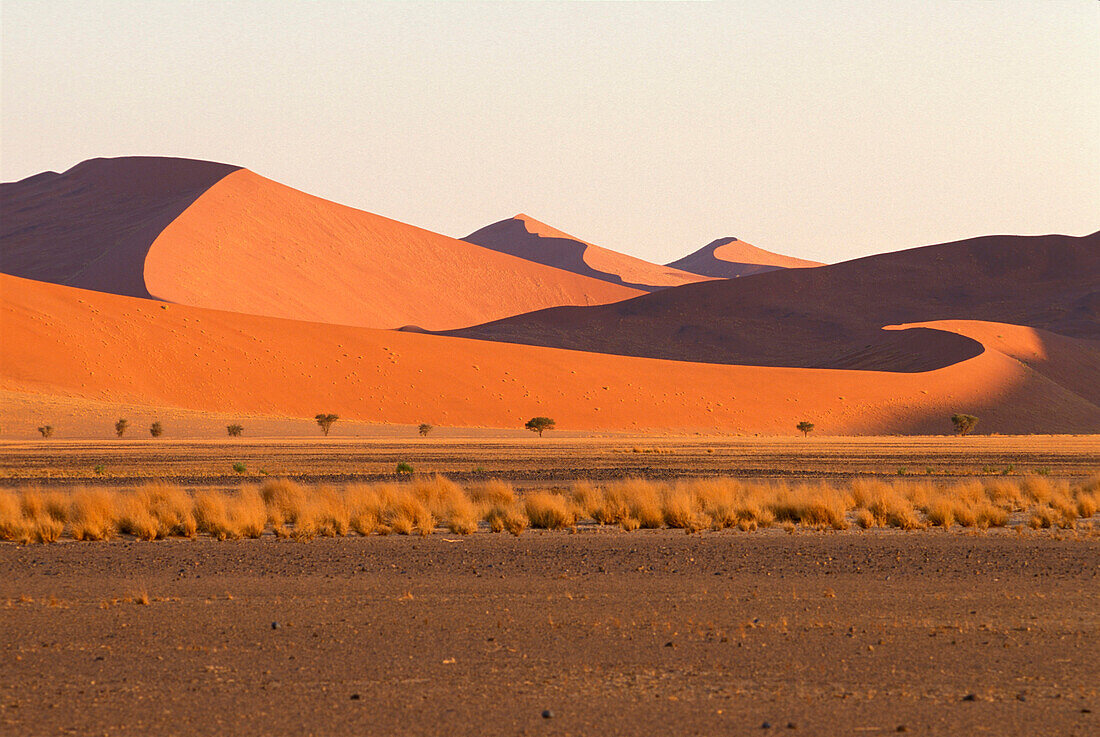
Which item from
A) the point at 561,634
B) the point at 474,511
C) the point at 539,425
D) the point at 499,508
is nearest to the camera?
the point at 561,634

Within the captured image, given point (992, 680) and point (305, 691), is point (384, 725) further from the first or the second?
point (992, 680)

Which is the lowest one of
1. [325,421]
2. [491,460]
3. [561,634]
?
[325,421]

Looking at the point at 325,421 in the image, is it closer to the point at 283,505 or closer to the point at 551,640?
the point at 283,505

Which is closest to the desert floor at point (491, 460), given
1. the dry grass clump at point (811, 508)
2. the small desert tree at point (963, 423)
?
the dry grass clump at point (811, 508)

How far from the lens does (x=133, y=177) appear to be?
515 ft

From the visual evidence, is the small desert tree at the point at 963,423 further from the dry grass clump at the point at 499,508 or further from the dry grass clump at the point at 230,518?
the dry grass clump at the point at 230,518

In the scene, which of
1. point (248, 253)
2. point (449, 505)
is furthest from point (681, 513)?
point (248, 253)

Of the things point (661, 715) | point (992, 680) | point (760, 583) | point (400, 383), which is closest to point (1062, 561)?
point (760, 583)

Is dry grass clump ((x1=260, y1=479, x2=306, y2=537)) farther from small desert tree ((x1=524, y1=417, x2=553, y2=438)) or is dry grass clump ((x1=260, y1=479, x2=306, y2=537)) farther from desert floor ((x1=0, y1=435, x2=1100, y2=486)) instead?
small desert tree ((x1=524, y1=417, x2=553, y2=438))

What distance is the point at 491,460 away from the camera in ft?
128

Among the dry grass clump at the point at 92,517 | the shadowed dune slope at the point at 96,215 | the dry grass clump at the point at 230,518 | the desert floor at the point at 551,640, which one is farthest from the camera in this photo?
the shadowed dune slope at the point at 96,215

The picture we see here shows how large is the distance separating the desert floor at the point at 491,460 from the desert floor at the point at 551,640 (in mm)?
14381

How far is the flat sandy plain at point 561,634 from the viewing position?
7.38m

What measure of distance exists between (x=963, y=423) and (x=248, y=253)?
3317 inches
